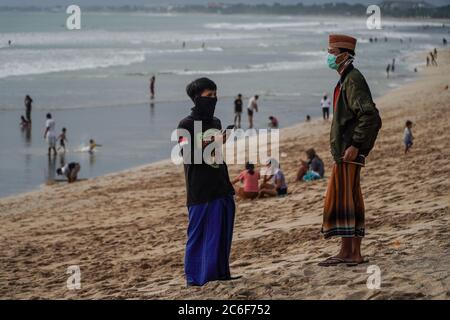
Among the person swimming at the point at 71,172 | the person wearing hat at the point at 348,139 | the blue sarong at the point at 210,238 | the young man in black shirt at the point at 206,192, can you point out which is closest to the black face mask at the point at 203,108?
the young man in black shirt at the point at 206,192

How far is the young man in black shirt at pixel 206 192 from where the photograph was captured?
6.11 meters

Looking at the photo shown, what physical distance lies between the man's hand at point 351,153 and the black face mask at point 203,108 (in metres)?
1.01

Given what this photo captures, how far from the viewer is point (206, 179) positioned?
20.3 ft

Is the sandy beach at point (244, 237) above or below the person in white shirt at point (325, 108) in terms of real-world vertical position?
below

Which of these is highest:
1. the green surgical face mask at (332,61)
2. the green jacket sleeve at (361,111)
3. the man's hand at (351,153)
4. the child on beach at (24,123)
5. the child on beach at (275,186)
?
the green surgical face mask at (332,61)

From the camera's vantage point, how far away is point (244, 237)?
9133mm

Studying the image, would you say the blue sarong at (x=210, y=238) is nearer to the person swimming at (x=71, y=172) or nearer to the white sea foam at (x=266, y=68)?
the person swimming at (x=71, y=172)

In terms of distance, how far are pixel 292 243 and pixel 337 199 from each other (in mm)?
2172

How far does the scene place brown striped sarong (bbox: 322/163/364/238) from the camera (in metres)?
6.11

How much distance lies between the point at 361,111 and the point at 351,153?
1.01ft

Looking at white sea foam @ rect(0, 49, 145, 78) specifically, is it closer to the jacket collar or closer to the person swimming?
the person swimming

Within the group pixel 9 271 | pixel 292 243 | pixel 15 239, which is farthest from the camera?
pixel 15 239

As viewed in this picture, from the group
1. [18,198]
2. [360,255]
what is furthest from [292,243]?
[18,198]

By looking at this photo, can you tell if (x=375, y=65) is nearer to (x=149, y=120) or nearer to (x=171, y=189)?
(x=149, y=120)
